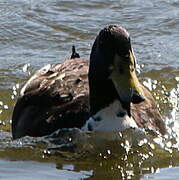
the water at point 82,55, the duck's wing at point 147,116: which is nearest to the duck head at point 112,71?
the duck's wing at point 147,116

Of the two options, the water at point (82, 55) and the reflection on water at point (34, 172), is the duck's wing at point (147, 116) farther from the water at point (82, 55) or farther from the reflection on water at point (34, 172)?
the reflection on water at point (34, 172)

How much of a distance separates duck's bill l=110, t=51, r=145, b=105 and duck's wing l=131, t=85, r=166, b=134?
1.66ft

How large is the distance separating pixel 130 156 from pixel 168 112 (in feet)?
7.12

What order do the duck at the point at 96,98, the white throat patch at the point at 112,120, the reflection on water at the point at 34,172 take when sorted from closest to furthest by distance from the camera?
the reflection on water at the point at 34,172
the duck at the point at 96,98
the white throat patch at the point at 112,120

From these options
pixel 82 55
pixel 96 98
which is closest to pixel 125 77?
pixel 96 98

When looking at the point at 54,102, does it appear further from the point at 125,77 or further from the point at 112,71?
the point at 125,77

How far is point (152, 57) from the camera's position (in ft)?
43.3

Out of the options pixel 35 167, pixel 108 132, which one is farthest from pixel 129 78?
pixel 35 167

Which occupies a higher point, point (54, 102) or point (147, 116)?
point (54, 102)

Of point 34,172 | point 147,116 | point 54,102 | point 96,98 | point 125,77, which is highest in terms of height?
point 125,77

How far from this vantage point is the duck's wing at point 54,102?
9586mm

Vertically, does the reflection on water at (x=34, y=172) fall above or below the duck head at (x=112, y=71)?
below

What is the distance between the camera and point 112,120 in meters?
9.32

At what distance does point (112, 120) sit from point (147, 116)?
2.15ft
